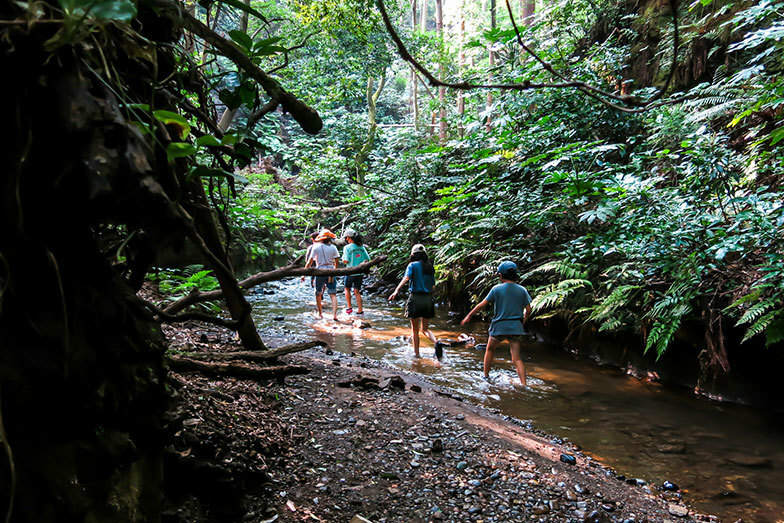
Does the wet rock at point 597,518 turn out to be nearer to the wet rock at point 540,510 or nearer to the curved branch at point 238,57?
the wet rock at point 540,510

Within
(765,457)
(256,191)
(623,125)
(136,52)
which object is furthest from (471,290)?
(136,52)

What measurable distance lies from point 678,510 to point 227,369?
3664 mm

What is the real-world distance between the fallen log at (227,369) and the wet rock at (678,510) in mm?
3089

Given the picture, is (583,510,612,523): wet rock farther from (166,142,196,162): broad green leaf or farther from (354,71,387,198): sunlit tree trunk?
(354,71,387,198): sunlit tree trunk

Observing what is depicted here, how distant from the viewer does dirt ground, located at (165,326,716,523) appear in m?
2.44

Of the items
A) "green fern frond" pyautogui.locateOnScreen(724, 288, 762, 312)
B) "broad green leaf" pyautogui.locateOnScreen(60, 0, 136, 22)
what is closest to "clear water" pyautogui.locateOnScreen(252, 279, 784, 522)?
"green fern frond" pyautogui.locateOnScreen(724, 288, 762, 312)

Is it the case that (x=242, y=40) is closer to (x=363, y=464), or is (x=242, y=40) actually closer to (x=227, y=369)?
(x=227, y=369)

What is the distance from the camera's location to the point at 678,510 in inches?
140

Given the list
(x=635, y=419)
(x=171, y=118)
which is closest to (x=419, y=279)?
(x=635, y=419)

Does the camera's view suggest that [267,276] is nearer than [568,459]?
Yes

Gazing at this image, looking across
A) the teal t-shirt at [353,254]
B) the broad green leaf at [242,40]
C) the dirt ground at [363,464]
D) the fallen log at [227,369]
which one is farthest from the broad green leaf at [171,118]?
the teal t-shirt at [353,254]

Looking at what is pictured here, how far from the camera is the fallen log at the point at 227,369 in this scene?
299cm

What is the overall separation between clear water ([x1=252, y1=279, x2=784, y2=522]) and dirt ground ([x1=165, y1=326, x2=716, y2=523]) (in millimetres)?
441

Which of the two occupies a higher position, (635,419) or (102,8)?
(102,8)
